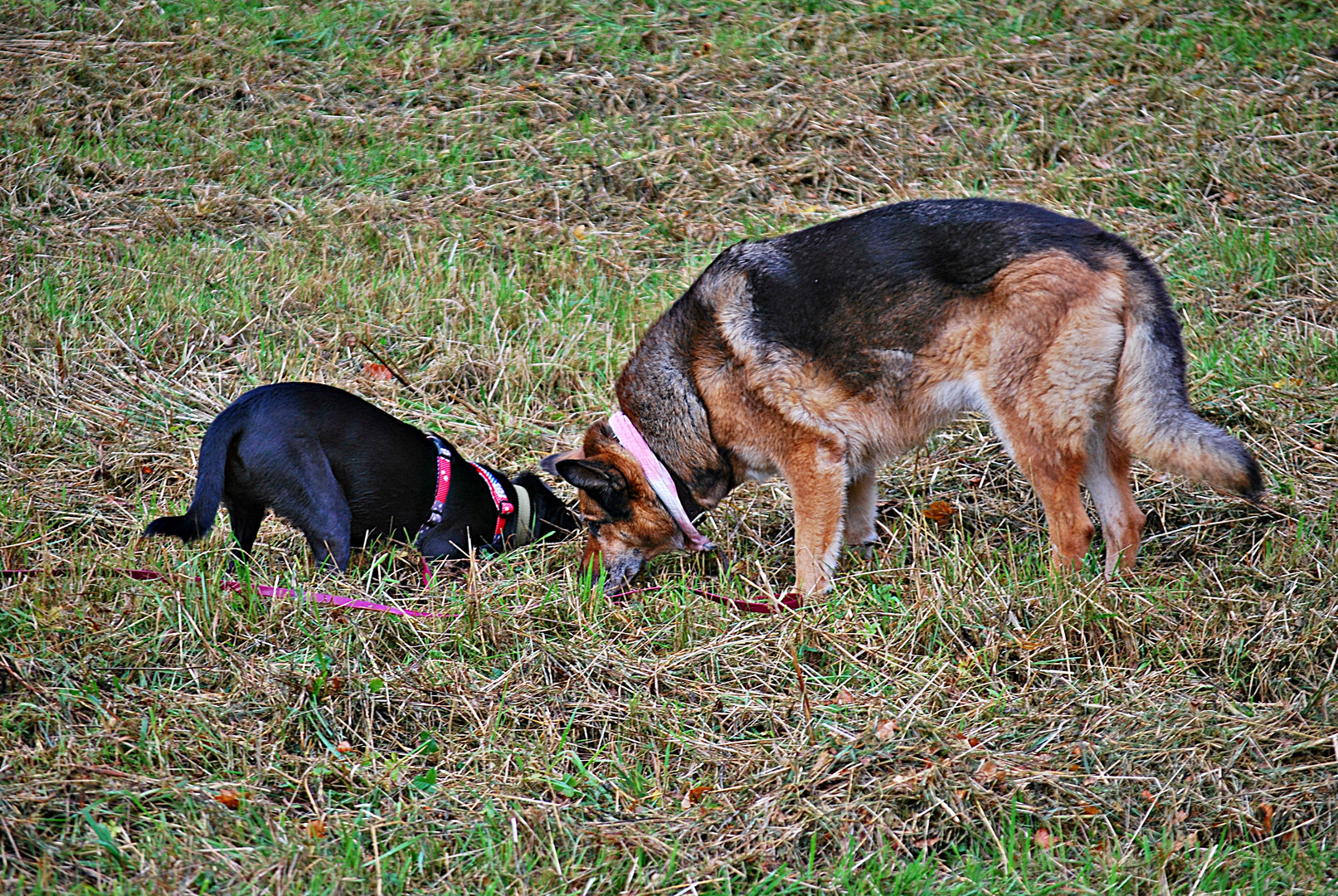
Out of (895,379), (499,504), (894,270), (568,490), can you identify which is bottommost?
(568,490)

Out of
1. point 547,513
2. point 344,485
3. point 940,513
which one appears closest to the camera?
point 344,485

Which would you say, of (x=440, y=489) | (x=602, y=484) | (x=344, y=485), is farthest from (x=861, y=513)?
(x=344, y=485)

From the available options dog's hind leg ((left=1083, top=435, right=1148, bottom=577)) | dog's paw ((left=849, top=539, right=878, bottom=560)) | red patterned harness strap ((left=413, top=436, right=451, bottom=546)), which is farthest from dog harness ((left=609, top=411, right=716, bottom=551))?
dog's hind leg ((left=1083, top=435, right=1148, bottom=577))

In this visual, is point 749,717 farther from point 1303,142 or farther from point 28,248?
point 1303,142

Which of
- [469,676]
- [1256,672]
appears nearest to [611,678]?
[469,676]

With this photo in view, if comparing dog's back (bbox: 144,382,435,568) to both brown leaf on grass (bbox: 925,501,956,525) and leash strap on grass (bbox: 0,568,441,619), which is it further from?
brown leaf on grass (bbox: 925,501,956,525)

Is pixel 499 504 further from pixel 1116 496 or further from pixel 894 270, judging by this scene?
pixel 1116 496

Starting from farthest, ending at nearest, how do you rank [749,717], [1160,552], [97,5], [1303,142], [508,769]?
[97,5] < [1303,142] < [1160,552] < [749,717] < [508,769]

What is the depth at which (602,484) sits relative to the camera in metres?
4.50

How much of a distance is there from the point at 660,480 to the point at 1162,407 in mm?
2051

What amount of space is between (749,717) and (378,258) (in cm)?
497

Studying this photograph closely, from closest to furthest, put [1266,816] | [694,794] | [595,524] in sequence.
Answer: [1266,816] → [694,794] → [595,524]

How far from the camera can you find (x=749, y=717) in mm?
3363

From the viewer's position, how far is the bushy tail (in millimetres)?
3566
